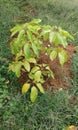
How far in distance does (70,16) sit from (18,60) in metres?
1.76

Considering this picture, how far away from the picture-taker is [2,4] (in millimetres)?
4289

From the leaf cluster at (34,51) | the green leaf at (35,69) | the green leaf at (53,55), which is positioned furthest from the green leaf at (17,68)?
the green leaf at (53,55)

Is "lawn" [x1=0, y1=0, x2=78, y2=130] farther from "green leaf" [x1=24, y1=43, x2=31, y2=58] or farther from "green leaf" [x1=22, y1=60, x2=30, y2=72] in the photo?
"green leaf" [x1=24, y1=43, x2=31, y2=58]

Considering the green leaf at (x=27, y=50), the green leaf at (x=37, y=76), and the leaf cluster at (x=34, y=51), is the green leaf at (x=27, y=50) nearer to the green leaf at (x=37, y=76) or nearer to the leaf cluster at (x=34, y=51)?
the leaf cluster at (x=34, y=51)

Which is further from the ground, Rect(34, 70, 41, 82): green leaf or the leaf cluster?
the leaf cluster

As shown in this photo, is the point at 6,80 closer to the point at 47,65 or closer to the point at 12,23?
the point at 47,65

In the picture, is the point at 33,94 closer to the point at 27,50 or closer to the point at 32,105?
the point at 32,105

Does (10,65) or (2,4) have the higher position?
(2,4)

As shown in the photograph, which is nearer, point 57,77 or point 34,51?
point 34,51

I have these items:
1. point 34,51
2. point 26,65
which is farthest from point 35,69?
point 34,51

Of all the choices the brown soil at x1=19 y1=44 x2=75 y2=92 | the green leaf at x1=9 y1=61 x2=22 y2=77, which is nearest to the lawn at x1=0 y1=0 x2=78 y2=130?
the brown soil at x1=19 y1=44 x2=75 y2=92

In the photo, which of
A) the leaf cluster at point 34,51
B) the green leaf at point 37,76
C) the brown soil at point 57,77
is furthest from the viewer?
the brown soil at point 57,77

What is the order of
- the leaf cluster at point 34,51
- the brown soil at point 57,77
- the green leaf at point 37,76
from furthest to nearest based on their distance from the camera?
the brown soil at point 57,77
the green leaf at point 37,76
the leaf cluster at point 34,51

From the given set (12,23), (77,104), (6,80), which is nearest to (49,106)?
(77,104)
